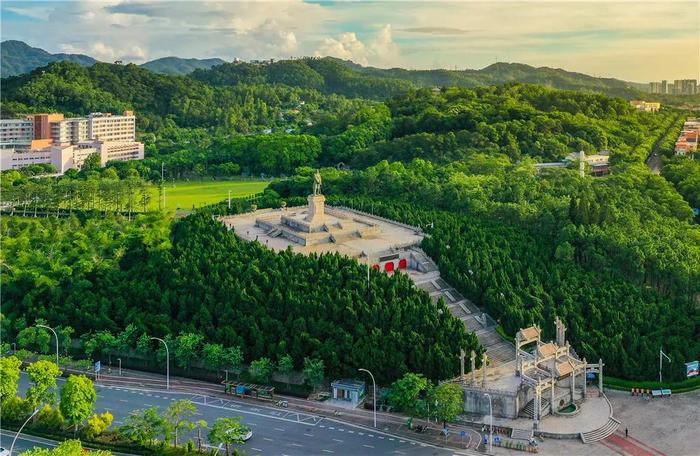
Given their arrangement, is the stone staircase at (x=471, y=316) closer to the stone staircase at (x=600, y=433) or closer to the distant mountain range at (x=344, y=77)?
the stone staircase at (x=600, y=433)

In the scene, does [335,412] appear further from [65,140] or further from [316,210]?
[65,140]

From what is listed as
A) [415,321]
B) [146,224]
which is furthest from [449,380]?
[146,224]

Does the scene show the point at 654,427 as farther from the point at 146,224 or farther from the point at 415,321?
the point at 146,224

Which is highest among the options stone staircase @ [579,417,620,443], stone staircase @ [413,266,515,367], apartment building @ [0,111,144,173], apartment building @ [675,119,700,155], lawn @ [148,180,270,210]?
apartment building @ [675,119,700,155]

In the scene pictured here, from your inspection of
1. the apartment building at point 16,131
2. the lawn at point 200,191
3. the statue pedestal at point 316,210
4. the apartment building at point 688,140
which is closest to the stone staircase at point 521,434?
the statue pedestal at point 316,210

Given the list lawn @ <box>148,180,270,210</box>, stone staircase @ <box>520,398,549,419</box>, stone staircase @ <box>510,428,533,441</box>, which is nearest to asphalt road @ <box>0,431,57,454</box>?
stone staircase @ <box>510,428,533,441</box>

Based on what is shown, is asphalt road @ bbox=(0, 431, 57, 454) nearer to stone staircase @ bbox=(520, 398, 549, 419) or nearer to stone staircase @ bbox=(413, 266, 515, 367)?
stone staircase @ bbox=(520, 398, 549, 419)
